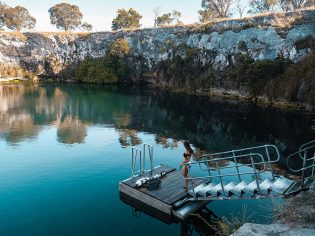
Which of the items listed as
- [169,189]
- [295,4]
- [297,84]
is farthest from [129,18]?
[169,189]

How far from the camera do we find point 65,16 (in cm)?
13612

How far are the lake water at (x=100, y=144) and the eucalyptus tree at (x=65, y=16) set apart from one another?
81.5 meters

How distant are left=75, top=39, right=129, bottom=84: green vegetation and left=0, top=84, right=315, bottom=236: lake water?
23.5 meters

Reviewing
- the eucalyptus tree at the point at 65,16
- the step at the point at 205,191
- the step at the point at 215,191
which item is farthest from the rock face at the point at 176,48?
the step at the point at 215,191

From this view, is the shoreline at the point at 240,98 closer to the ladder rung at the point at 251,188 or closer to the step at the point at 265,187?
the step at the point at 265,187

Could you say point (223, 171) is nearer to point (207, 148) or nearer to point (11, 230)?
point (207, 148)

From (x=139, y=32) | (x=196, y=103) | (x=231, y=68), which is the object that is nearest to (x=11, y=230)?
(x=196, y=103)

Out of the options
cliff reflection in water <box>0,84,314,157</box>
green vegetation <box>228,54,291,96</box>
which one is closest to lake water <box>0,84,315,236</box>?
cliff reflection in water <box>0,84,314,157</box>

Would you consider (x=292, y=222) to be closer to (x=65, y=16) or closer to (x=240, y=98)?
(x=240, y=98)

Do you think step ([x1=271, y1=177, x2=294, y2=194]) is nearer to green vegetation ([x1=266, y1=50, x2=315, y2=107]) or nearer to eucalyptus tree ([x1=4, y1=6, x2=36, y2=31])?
green vegetation ([x1=266, y1=50, x2=315, y2=107])

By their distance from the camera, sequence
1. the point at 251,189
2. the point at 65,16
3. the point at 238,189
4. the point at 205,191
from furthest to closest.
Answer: the point at 65,16
the point at 205,191
the point at 238,189
the point at 251,189

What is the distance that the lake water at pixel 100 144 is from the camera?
57.0ft

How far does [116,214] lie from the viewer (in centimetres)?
1789

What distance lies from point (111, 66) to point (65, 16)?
6072 centimetres
